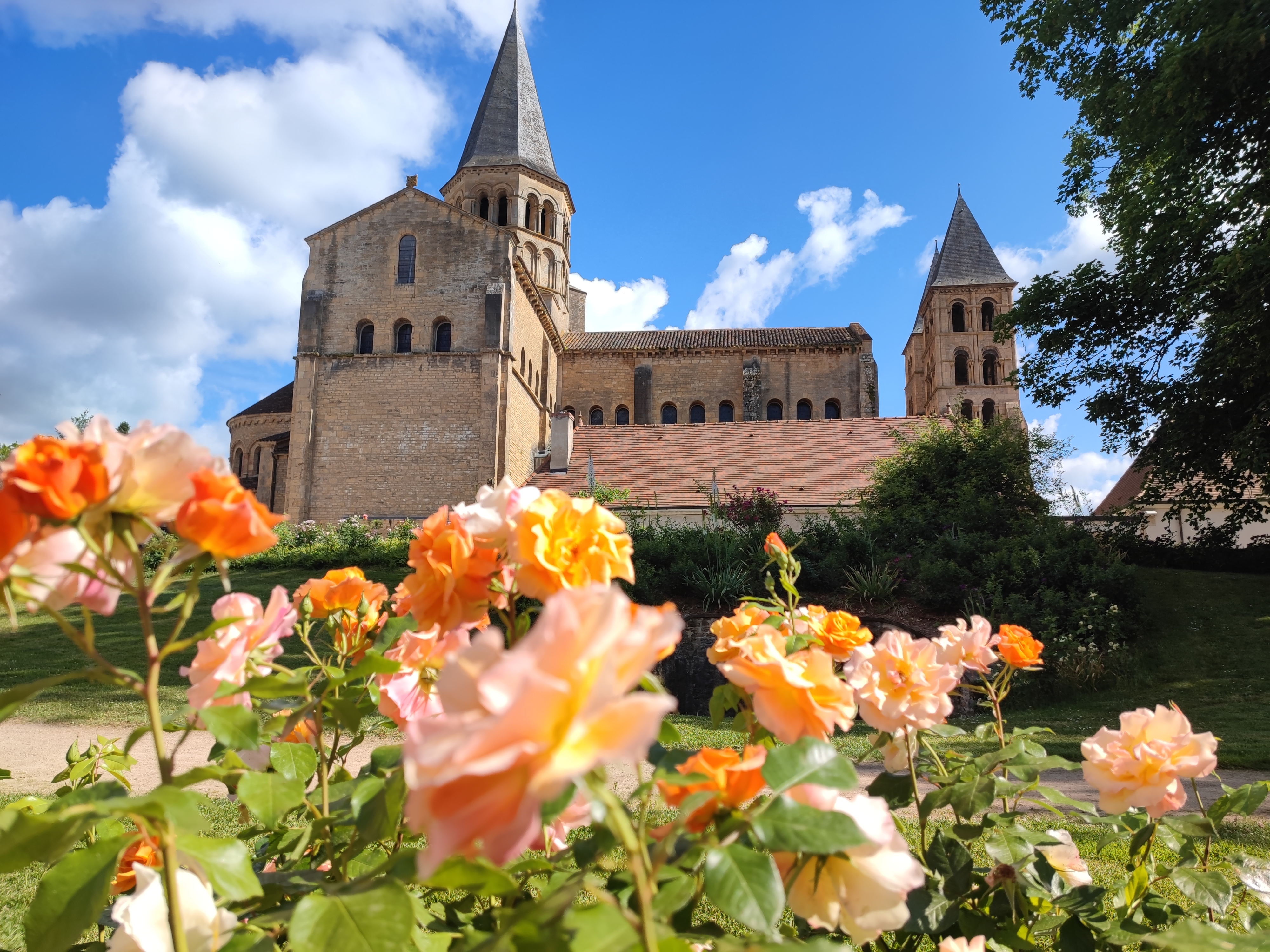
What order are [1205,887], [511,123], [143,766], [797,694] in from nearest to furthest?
[797,694]
[1205,887]
[143,766]
[511,123]

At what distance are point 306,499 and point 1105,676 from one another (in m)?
24.1

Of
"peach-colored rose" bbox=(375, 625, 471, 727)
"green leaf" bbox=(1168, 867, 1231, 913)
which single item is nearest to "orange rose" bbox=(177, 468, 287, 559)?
"peach-colored rose" bbox=(375, 625, 471, 727)

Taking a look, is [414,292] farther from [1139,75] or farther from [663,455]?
[1139,75]

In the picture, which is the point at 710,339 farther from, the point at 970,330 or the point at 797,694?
the point at 797,694

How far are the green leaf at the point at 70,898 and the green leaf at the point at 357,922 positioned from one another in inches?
8.6

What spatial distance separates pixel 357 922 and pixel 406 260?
30.3 meters

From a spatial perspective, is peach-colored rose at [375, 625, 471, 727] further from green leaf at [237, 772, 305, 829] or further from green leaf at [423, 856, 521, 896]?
green leaf at [423, 856, 521, 896]

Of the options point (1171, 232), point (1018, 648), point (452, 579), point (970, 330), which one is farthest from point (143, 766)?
point (970, 330)

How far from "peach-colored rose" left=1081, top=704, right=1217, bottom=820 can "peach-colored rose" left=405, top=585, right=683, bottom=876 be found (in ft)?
4.18

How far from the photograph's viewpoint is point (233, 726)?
96cm

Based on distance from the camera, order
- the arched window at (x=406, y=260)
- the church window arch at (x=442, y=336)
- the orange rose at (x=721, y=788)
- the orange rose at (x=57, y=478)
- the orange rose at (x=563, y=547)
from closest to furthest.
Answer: the orange rose at (x=57, y=478) < the orange rose at (x=721, y=788) < the orange rose at (x=563, y=547) < the church window arch at (x=442, y=336) < the arched window at (x=406, y=260)

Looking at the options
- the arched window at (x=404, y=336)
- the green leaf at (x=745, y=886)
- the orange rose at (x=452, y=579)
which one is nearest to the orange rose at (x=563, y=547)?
the orange rose at (x=452, y=579)

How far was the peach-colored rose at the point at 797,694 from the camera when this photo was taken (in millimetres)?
1116

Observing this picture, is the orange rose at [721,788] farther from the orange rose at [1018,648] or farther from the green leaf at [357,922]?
the orange rose at [1018,648]
